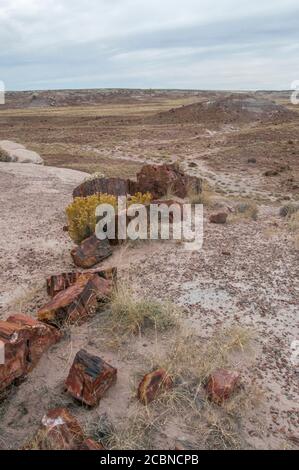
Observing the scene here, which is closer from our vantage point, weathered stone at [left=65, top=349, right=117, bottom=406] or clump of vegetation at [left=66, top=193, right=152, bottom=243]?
weathered stone at [left=65, top=349, right=117, bottom=406]

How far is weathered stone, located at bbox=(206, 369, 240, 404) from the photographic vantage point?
3.66 metres

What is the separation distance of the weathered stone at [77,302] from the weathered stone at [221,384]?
1550 mm

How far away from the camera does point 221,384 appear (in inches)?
146

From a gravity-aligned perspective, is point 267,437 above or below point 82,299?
below

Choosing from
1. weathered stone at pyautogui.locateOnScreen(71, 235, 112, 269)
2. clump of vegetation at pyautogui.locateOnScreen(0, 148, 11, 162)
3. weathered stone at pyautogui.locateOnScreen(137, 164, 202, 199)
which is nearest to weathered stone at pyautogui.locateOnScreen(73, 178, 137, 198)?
weathered stone at pyautogui.locateOnScreen(137, 164, 202, 199)

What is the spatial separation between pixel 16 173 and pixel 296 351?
37.3 feet

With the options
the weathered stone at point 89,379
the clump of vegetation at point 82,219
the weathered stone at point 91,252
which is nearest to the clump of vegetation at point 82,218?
the clump of vegetation at point 82,219

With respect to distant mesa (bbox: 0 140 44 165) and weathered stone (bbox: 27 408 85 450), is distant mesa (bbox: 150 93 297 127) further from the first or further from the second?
weathered stone (bbox: 27 408 85 450)

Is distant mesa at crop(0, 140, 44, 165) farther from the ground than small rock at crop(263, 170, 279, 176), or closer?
farther from the ground

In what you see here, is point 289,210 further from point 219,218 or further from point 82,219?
point 82,219

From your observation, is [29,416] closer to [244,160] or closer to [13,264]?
[13,264]

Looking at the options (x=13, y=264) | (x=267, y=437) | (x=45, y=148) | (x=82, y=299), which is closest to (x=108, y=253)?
(x=13, y=264)

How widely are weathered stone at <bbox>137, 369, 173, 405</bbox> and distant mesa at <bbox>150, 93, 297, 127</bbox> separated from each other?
3595cm

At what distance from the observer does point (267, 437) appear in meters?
3.42
